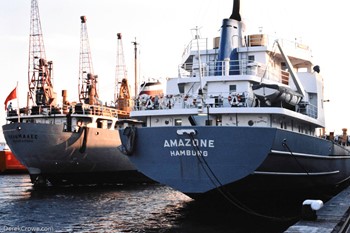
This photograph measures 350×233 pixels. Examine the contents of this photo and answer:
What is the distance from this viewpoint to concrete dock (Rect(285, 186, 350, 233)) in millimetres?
11812

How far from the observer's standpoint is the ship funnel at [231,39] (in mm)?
21203

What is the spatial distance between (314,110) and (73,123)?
1746 cm

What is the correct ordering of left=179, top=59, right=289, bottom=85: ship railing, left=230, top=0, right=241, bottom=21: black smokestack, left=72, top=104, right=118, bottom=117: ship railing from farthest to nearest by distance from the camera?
left=72, top=104, right=118, bottom=117: ship railing, left=230, top=0, right=241, bottom=21: black smokestack, left=179, top=59, right=289, bottom=85: ship railing

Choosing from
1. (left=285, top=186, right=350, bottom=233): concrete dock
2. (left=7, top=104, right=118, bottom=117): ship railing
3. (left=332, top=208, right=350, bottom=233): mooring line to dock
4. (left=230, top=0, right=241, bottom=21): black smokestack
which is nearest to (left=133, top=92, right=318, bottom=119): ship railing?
Answer: (left=285, top=186, right=350, bottom=233): concrete dock

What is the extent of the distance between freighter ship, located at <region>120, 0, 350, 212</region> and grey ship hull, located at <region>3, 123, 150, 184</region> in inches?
416

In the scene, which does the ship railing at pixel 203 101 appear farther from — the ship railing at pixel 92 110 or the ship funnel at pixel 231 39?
the ship railing at pixel 92 110

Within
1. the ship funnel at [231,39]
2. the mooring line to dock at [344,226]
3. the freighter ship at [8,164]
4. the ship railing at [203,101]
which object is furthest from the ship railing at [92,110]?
the mooring line to dock at [344,226]

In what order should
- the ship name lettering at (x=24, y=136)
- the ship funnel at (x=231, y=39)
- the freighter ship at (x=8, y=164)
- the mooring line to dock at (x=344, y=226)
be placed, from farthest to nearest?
1. the freighter ship at (x=8, y=164)
2. the ship name lettering at (x=24, y=136)
3. the ship funnel at (x=231, y=39)
4. the mooring line to dock at (x=344, y=226)

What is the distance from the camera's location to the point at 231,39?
21.7 m

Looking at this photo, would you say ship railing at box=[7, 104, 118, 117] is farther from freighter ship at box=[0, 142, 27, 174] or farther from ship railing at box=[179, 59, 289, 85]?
freighter ship at box=[0, 142, 27, 174]

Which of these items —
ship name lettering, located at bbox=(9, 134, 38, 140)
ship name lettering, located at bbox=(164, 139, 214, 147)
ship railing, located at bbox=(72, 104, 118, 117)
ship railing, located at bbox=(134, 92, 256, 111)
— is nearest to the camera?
ship name lettering, located at bbox=(164, 139, 214, 147)

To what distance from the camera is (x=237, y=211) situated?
17.8m

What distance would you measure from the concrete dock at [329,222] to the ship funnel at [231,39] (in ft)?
25.1

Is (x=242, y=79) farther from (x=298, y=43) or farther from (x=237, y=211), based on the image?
(x=298, y=43)
